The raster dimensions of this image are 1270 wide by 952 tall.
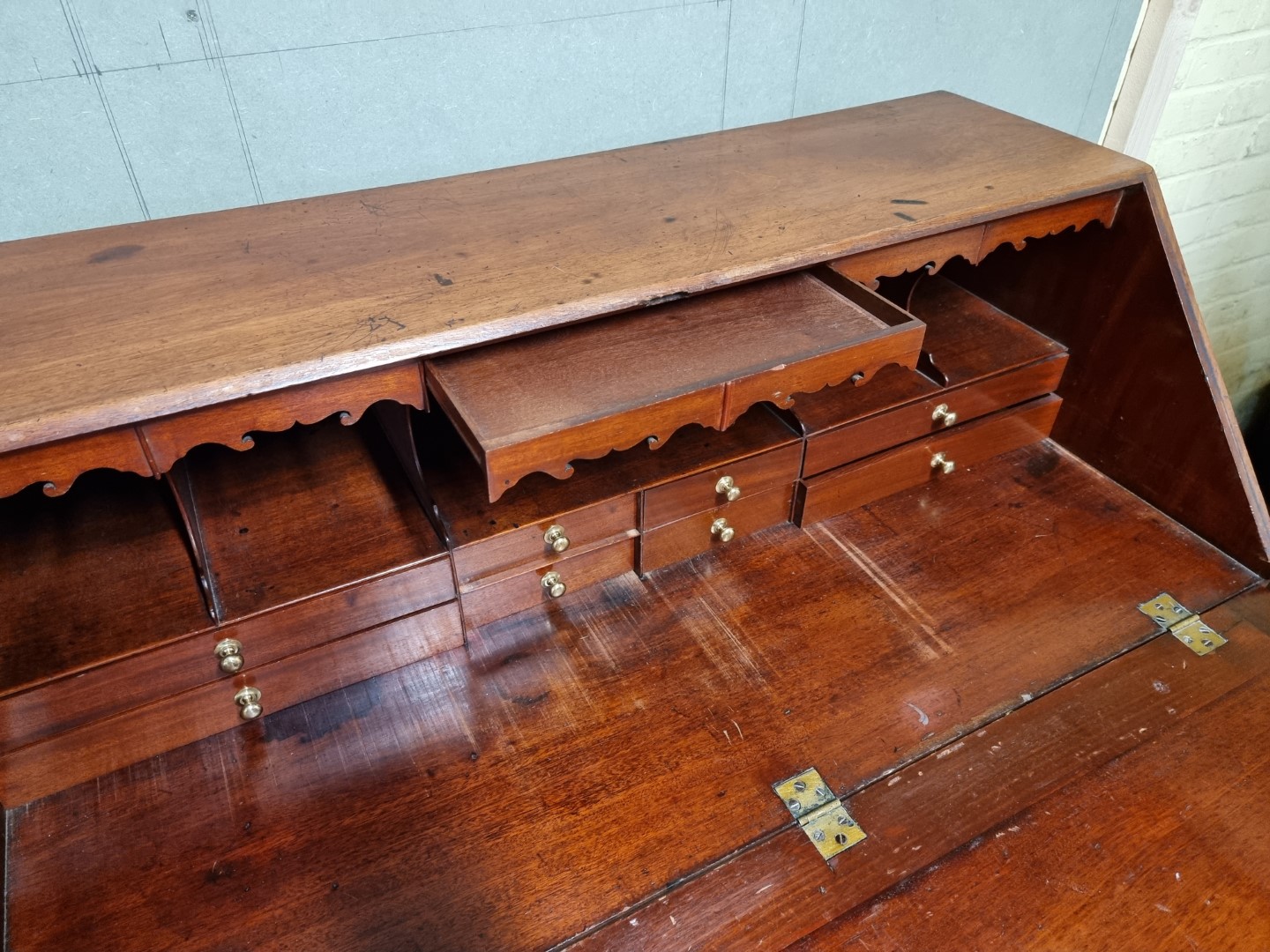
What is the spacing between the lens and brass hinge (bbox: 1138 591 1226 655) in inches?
48.6

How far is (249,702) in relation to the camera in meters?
1.08

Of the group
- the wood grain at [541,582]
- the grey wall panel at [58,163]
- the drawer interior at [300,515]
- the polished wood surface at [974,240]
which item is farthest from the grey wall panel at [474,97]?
the wood grain at [541,582]

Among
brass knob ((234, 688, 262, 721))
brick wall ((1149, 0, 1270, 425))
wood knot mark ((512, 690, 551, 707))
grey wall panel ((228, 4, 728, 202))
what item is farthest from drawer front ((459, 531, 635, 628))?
brick wall ((1149, 0, 1270, 425))

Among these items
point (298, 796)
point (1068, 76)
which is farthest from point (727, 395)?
point (1068, 76)

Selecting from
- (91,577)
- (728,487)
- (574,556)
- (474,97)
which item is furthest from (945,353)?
(91,577)

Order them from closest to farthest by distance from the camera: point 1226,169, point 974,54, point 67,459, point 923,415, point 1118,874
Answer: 1. point 67,459
2. point 1118,874
3. point 923,415
4. point 974,54
5. point 1226,169

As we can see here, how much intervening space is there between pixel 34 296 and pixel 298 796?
2.10 feet

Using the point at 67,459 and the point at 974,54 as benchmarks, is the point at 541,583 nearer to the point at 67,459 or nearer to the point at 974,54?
the point at 67,459

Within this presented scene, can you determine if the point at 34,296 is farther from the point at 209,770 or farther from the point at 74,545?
the point at 209,770

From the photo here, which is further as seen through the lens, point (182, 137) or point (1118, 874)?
point (182, 137)

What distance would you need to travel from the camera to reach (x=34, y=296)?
973 mm

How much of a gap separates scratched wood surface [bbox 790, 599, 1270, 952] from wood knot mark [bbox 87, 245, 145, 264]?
1.10 metres

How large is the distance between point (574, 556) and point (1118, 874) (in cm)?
75

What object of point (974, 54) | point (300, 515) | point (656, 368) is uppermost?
point (974, 54)
